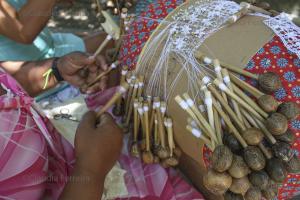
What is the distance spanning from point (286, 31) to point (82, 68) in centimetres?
63

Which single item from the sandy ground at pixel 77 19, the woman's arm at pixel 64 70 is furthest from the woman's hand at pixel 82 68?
the sandy ground at pixel 77 19

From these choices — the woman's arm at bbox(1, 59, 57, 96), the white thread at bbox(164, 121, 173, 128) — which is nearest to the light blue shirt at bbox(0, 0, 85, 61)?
the woman's arm at bbox(1, 59, 57, 96)

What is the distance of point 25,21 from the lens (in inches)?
60.5

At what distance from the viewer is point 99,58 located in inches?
48.3

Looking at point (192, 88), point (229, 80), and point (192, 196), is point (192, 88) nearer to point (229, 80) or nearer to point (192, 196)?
point (229, 80)

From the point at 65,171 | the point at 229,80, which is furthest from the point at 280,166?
the point at 65,171

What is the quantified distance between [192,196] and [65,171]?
38cm

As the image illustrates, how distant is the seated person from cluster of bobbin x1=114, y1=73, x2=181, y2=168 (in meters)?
0.57

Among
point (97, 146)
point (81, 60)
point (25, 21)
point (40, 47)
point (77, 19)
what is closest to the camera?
point (97, 146)

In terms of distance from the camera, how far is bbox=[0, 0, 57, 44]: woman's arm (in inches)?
59.9

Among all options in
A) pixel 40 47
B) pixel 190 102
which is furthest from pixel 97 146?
pixel 40 47

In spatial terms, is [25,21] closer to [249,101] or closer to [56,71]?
[56,71]

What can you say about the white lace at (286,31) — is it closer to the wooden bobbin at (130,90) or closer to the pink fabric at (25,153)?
the wooden bobbin at (130,90)

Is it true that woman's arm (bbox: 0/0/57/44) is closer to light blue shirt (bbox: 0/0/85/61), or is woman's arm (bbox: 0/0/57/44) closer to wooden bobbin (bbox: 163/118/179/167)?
light blue shirt (bbox: 0/0/85/61)
